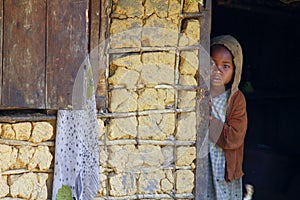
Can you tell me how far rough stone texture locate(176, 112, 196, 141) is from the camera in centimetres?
439

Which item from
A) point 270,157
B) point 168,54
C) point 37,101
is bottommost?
point 270,157

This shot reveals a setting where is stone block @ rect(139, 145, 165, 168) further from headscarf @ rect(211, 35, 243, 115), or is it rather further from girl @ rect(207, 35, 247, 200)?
headscarf @ rect(211, 35, 243, 115)

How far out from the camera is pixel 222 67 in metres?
4.80

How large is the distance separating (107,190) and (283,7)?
3609mm

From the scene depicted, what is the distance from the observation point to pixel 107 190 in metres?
4.30

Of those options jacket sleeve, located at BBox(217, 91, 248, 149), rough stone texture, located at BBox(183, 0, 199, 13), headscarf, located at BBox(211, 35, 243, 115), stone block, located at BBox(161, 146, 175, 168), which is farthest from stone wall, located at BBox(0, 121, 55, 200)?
headscarf, located at BBox(211, 35, 243, 115)

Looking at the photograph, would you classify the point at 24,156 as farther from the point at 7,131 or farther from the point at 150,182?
the point at 150,182

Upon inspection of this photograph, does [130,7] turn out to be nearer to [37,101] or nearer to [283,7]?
[37,101]

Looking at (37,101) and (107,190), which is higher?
(37,101)

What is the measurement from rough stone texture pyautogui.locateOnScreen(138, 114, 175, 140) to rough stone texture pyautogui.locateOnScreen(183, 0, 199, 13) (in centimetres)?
69

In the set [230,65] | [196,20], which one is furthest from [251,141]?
[196,20]

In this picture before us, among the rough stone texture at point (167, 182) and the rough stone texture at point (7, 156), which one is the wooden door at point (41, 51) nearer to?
the rough stone texture at point (7, 156)

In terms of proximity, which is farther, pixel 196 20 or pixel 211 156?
pixel 211 156

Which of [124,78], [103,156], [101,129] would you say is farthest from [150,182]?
[124,78]
